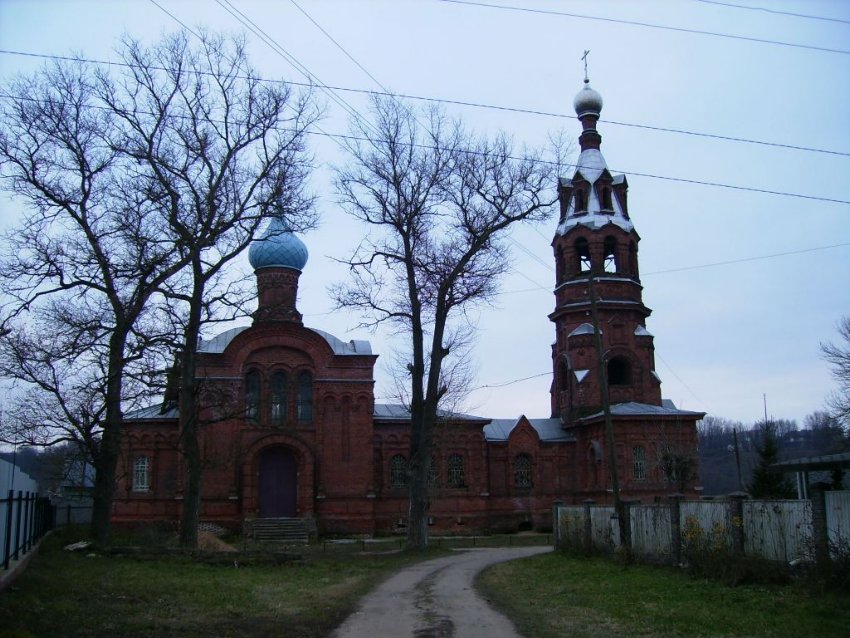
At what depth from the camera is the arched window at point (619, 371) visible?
128 feet

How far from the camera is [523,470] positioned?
39.1 metres

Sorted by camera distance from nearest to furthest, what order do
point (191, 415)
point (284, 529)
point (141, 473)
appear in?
point (191, 415) → point (284, 529) → point (141, 473)

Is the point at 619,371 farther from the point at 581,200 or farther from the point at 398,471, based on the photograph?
the point at 398,471

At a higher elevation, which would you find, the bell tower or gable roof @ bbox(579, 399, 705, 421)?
the bell tower

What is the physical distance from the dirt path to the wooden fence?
4.05m

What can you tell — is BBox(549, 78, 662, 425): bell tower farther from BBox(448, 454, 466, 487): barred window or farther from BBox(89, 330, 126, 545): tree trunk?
BBox(89, 330, 126, 545): tree trunk

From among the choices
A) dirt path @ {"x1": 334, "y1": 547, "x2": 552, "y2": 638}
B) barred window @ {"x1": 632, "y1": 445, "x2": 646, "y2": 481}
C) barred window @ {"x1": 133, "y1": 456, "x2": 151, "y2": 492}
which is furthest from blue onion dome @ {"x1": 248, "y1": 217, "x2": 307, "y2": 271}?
dirt path @ {"x1": 334, "y1": 547, "x2": 552, "y2": 638}

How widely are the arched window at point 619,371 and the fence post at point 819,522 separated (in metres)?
25.4

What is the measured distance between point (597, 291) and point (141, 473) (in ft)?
73.0

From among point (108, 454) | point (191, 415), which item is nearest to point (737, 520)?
point (191, 415)

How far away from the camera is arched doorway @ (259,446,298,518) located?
33.0m

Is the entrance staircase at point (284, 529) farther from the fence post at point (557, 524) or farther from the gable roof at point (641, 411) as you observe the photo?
the gable roof at point (641, 411)

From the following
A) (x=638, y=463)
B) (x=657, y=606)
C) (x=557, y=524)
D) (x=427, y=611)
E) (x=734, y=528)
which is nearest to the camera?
(x=657, y=606)

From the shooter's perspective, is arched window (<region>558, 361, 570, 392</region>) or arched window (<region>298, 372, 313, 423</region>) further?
arched window (<region>558, 361, 570, 392</region>)
